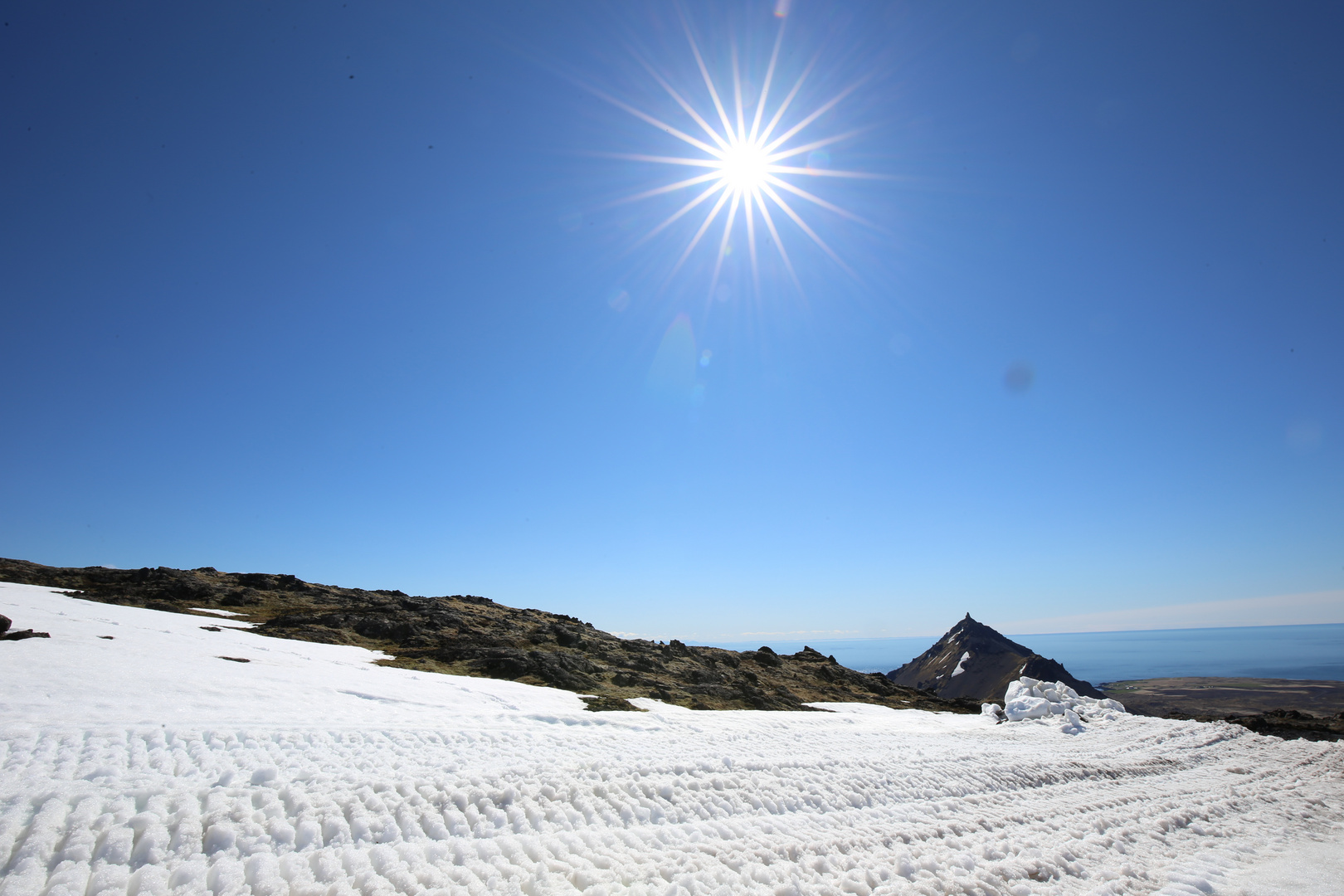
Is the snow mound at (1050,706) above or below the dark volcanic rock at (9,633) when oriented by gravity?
below

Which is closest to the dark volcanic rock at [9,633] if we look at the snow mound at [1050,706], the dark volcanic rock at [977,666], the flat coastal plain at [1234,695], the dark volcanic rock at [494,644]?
the dark volcanic rock at [494,644]

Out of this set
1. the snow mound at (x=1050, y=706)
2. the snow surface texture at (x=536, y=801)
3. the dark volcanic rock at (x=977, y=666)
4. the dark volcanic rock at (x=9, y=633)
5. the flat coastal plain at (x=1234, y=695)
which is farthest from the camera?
the flat coastal plain at (x=1234, y=695)

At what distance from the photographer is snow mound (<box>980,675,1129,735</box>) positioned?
21.5m

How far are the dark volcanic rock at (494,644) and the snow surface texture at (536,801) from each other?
5.95m

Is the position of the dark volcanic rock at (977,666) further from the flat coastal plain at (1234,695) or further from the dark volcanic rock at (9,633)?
the dark volcanic rock at (9,633)

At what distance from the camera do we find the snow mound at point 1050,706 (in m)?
21.5

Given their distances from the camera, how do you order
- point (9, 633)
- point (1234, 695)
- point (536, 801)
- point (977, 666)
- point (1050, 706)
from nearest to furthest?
1. point (536, 801)
2. point (9, 633)
3. point (1050, 706)
4. point (977, 666)
5. point (1234, 695)

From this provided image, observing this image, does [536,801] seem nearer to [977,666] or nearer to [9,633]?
[9,633]

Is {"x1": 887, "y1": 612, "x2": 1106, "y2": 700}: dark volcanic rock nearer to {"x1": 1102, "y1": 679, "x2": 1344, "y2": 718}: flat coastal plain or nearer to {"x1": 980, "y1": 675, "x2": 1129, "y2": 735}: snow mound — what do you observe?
{"x1": 1102, "y1": 679, "x2": 1344, "y2": 718}: flat coastal plain

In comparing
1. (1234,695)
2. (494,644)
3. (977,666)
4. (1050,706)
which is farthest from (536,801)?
(1234,695)

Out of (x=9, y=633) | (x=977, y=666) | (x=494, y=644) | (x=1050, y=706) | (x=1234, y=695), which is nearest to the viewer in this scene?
(x=9, y=633)

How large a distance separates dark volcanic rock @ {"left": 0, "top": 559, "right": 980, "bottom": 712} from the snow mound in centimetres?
460

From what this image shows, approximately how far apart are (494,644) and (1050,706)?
23.5 metres

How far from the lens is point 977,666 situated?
76812mm
